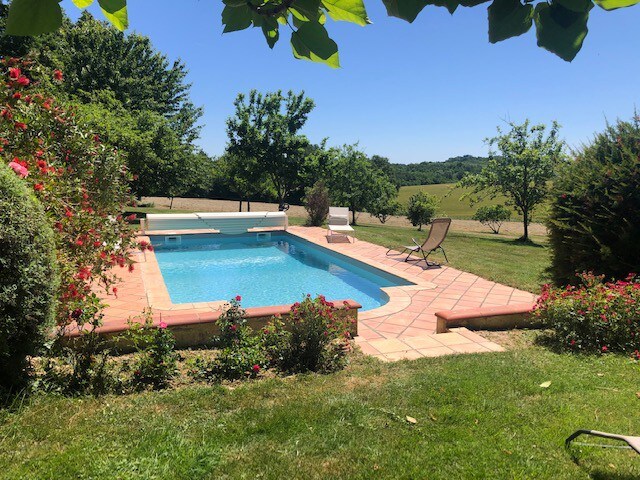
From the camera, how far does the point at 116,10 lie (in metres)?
1.07

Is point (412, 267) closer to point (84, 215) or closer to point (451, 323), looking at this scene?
point (451, 323)

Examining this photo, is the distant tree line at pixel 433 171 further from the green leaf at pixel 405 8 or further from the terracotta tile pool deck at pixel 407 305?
the green leaf at pixel 405 8

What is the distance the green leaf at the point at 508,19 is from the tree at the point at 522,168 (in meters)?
17.9

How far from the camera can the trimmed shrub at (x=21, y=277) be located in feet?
8.82

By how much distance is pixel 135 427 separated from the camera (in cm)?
271

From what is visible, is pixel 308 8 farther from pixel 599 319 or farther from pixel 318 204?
pixel 318 204

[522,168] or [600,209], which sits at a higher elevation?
[522,168]

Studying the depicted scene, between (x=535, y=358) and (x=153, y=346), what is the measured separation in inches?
148

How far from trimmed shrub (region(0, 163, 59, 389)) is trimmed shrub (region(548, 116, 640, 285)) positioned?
6343mm

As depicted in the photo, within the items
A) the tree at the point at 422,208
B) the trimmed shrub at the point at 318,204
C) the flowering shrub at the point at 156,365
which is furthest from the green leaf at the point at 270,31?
the tree at the point at 422,208

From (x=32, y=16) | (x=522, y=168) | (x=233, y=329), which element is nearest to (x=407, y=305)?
(x=233, y=329)

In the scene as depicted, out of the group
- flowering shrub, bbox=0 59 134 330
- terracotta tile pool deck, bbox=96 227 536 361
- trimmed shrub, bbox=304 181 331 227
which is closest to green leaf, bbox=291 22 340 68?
flowering shrub, bbox=0 59 134 330

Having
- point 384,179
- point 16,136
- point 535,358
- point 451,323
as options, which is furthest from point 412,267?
point 384,179

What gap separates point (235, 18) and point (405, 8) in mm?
474
